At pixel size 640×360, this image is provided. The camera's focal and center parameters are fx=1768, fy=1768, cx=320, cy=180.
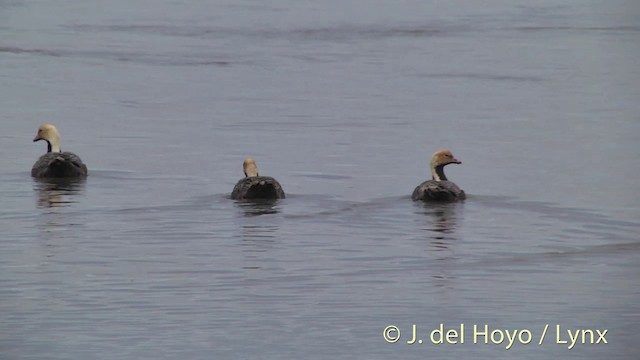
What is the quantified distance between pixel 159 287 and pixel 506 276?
349 centimetres

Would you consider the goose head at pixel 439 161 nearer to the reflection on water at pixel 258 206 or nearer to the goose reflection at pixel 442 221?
the goose reflection at pixel 442 221

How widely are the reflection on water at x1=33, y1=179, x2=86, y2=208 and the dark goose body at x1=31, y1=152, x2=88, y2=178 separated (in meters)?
0.10

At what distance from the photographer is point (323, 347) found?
48.4ft

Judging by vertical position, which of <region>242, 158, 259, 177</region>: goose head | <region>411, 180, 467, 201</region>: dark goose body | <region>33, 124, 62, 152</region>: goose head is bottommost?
<region>411, 180, 467, 201</region>: dark goose body

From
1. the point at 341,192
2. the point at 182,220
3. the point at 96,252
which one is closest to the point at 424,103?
the point at 341,192

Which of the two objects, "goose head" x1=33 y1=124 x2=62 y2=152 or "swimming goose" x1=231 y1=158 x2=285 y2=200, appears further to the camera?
"goose head" x1=33 y1=124 x2=62 y2=152

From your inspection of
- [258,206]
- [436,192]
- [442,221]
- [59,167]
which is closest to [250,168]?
[258,206]

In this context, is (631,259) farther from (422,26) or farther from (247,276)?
(422,26)

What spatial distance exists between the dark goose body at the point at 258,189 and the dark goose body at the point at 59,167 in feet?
9.08

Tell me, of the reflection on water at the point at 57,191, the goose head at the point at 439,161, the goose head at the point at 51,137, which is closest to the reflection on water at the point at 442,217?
the goose head at the point at 439,161

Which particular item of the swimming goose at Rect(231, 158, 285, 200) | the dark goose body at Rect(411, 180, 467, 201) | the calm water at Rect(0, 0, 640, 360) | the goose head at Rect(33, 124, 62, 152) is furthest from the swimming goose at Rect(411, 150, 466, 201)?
the goose head at Rect(33, 124, 62, 152)

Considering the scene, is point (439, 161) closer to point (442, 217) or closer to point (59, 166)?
point (442, 217)

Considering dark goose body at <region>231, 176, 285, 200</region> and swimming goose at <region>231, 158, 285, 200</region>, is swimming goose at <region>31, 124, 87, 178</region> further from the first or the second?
dark goose body at <region>231, 176, 285, 200</region>

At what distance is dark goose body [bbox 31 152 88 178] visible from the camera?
24.0 meters
